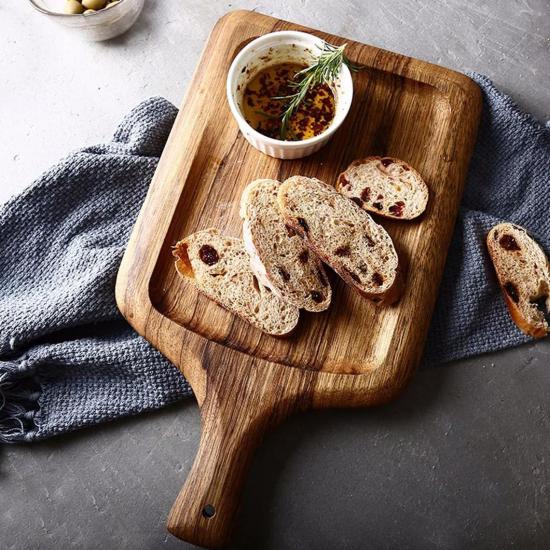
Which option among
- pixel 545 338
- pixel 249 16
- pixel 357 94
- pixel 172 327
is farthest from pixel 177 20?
pixel 545 338

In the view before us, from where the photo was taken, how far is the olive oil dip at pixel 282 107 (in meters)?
2.36

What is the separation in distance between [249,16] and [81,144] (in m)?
0.91

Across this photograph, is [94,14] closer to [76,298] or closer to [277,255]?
[76,298]

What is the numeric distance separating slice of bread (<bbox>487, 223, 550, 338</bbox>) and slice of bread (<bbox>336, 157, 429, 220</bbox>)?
0.38 m

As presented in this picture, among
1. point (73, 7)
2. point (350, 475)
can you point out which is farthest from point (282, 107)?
point (350, 475)

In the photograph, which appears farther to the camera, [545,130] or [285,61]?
[545,130]

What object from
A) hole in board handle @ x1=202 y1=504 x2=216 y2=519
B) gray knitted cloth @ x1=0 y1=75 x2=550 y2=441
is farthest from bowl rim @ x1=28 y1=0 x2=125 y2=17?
hole in board handle @ x1=202 y1=504 x2=216 y2=519

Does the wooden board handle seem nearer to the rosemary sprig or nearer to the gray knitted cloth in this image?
the gray knitted cloth

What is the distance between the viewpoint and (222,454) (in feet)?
Answer: 7.27

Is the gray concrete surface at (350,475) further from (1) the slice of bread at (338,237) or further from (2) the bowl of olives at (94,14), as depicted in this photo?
(2) the bowl of olives at (94,14)

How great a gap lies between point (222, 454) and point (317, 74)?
1.42 meters

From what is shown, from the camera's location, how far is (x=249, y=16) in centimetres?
250

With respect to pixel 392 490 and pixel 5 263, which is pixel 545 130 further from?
pixel 5 263

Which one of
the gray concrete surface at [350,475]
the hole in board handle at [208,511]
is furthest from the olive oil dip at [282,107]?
the hole in board handle at [208,511]
